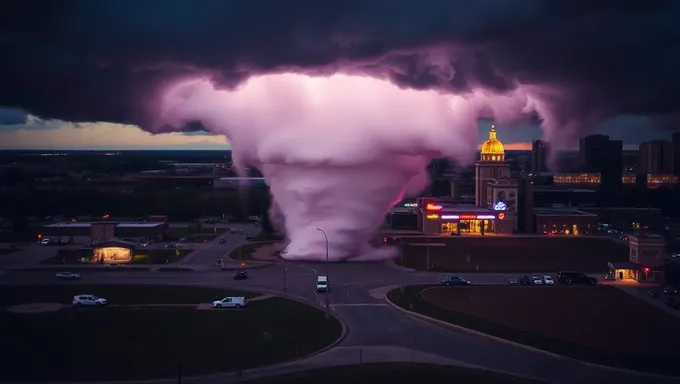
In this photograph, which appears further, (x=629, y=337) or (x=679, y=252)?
(x=679, y=252)

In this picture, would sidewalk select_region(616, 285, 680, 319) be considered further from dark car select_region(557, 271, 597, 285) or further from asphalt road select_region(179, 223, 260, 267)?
asphalt road select_region(179, 223, 260, 267)

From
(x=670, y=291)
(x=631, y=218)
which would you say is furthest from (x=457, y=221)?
(x=670, y=291)

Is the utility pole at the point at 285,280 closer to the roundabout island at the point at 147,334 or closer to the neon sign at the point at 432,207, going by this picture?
the roundabout island at the point at 147,334

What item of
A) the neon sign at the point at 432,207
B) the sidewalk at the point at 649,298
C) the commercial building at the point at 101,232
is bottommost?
the sidewalk at the point at 649,298

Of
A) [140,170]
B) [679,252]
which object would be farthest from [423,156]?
[140,170]

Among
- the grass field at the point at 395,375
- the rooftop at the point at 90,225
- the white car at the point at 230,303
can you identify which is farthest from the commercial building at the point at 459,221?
the grass field at the point at 395,375

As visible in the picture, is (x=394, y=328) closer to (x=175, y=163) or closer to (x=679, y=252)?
(x=679, y=252)
